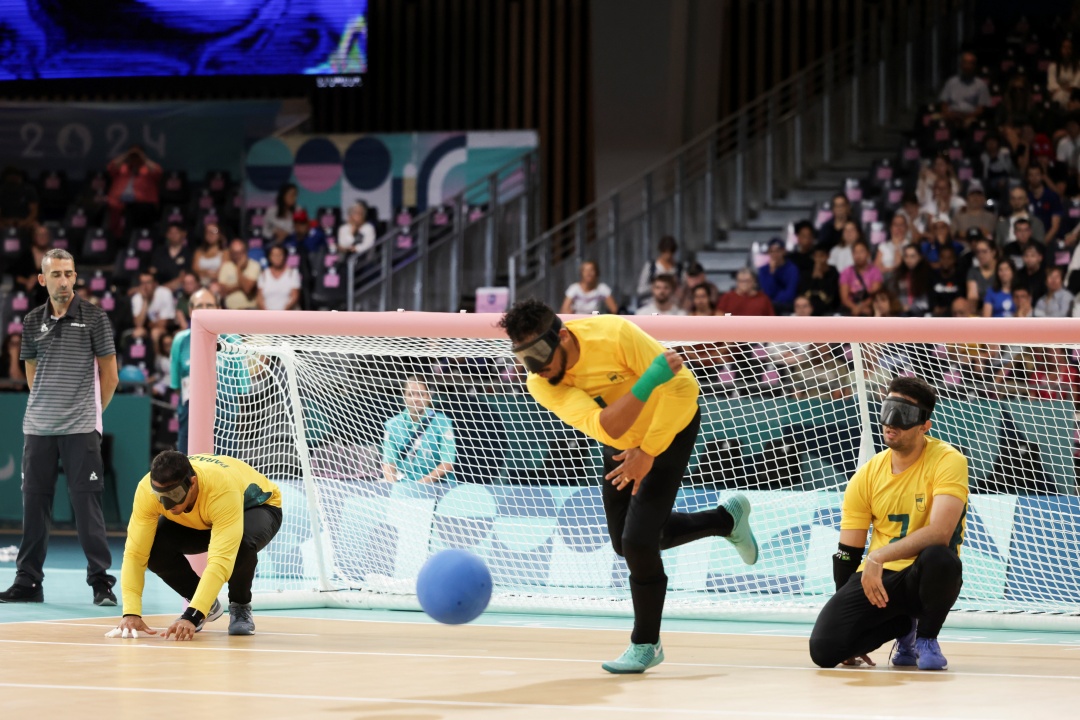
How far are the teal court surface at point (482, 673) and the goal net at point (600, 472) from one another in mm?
473

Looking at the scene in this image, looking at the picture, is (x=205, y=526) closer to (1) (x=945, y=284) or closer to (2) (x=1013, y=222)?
(1) (x=945, y=284)

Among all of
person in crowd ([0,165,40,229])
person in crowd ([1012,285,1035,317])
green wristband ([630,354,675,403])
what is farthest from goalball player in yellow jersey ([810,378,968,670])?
person in crowd ([0,165,40,229])

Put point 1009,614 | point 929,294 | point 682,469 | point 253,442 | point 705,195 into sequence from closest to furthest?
1. point 682,469
2. point 1009,614
3. point 253,442
4. point 929,294
5. point 705,195

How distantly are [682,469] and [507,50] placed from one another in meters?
15.0

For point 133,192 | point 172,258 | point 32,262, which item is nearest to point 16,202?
point 32,262

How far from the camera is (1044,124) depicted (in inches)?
599

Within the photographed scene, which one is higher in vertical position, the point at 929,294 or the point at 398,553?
the point at 929,294

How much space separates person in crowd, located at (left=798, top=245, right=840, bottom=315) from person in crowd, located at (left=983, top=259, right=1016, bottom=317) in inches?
52.7

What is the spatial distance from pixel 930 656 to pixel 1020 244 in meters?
8.06

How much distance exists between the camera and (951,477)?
20.1 ft

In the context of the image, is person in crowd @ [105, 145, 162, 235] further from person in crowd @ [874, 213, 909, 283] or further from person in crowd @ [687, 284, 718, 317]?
person in crowd @ [874, 213, 909, 283]

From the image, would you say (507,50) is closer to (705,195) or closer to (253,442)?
(705,195)

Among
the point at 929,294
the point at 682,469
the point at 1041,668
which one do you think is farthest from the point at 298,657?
the point at 929,294

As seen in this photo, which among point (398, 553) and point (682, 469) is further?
point (398, 553)
